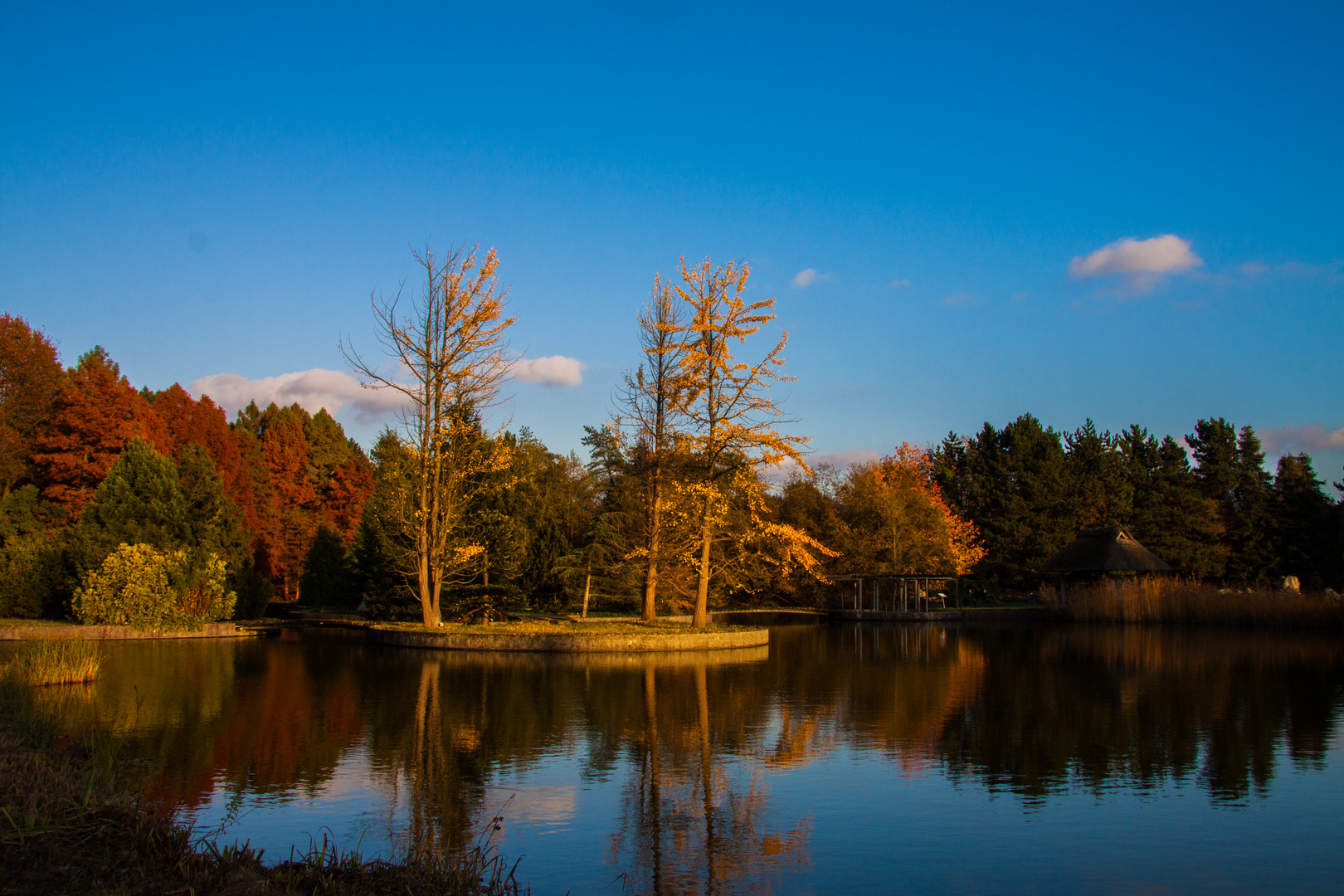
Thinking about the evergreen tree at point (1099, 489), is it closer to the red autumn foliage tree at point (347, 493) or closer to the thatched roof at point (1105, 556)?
the thatched roof at point (1105, 556)

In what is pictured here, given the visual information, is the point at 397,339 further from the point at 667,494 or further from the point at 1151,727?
the point at 1151,727

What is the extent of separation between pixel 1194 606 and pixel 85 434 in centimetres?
4560

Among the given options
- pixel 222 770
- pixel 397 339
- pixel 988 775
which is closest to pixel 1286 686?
pixel 988 775

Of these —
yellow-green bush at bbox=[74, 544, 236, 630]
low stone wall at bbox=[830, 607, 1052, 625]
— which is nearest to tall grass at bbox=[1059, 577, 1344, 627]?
low stone wall at bbox=[830, 607, 1052, 625]

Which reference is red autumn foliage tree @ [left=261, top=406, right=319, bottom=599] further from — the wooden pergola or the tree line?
the wooden pergola

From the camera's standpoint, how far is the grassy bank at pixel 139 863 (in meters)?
4.83

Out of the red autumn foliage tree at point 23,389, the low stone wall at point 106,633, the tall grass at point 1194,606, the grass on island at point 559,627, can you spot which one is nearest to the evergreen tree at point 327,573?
the red autumn foliage tree at point 23,389

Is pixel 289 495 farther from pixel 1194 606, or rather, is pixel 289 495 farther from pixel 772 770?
pixel 772 770

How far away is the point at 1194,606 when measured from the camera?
35.1 metres

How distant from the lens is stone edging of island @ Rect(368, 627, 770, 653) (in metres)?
22.5

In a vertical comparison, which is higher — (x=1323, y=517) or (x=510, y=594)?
(x=1323, y=517)

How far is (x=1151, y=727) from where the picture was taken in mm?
12742

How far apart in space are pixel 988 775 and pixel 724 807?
3238 mm

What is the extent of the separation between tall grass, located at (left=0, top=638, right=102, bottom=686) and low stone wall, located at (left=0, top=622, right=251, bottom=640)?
272 inches
